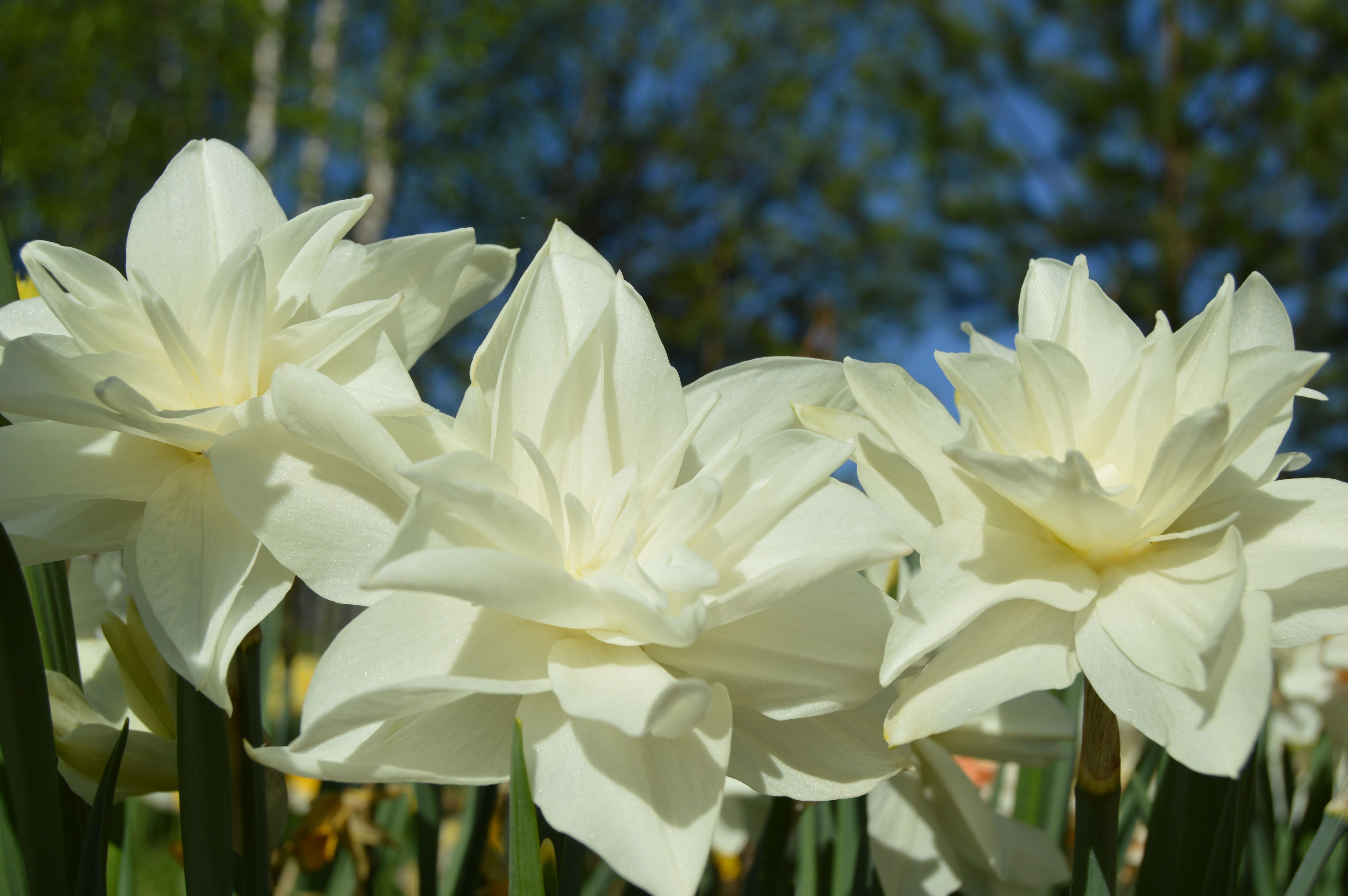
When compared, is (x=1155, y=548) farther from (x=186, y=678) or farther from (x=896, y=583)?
(x=186, y=678)

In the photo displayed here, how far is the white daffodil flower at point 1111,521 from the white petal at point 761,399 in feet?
0.11

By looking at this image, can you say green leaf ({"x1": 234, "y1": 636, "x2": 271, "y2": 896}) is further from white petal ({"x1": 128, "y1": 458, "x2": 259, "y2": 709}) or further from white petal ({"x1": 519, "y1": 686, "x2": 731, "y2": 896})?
white petal ({"x1": 519, "y1": 686, "x2": 731, "y2": 896})

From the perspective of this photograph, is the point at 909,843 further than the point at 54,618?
Yes

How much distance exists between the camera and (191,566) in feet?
2.02

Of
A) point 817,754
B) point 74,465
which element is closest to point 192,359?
point 74,465

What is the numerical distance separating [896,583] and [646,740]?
0.58m

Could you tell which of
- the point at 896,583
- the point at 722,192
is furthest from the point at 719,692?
the point at 722,192

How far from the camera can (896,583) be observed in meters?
1.07

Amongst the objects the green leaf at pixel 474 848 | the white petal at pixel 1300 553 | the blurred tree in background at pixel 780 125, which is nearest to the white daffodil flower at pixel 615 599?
the white petal at pixel 1300 553

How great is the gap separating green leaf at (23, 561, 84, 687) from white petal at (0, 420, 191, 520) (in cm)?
14

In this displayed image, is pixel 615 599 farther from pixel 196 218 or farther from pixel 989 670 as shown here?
pixel 196 218

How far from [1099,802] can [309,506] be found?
0.52 metres

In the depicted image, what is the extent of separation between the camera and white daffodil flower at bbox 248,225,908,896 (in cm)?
51

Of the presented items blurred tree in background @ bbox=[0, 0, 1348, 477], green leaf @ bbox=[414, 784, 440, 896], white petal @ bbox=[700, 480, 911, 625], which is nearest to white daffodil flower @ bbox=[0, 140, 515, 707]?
white petal @ bbox=[700, 480, 911, 625]
